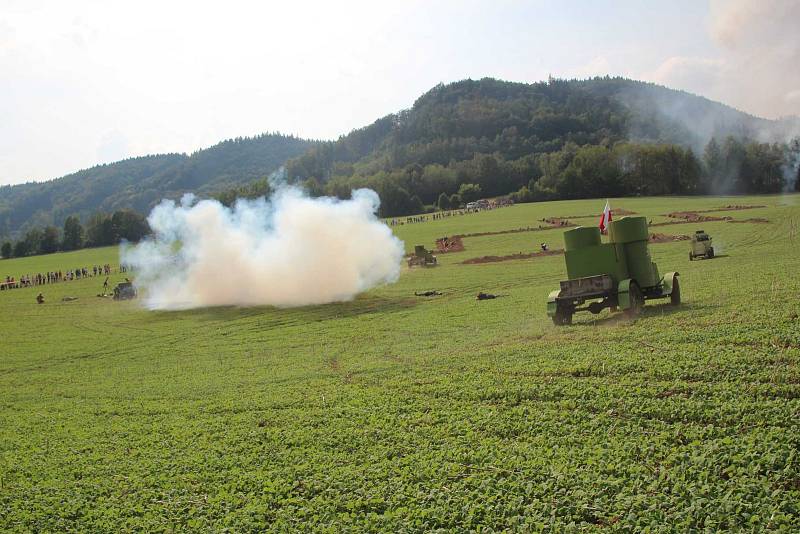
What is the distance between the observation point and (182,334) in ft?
118

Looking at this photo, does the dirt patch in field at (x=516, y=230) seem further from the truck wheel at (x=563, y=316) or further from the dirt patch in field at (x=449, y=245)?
the truck wheel at (x=563, y=316)

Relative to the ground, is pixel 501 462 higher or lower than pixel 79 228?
lower

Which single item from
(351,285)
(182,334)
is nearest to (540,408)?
(182,334)

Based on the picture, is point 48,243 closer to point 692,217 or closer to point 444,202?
point 444,202

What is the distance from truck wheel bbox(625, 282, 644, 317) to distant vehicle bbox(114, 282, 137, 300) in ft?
155

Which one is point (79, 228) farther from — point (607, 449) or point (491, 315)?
point (607, 449)

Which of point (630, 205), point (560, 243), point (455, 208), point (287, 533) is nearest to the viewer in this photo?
point (287, 533)

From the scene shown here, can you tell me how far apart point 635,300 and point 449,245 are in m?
60.1

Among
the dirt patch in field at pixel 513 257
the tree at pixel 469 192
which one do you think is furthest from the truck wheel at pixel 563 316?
the tree at pixel 469 192

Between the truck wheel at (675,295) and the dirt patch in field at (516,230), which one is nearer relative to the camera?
the truck wheel at (675,295)

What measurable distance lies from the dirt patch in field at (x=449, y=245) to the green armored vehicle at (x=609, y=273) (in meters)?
53.6

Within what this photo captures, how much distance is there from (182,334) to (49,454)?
2023cm

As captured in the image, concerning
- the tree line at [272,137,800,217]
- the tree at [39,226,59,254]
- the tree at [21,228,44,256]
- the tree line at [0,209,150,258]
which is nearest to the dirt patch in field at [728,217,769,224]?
the tree line at [272,137,800,217]

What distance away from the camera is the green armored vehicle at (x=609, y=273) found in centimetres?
2352
